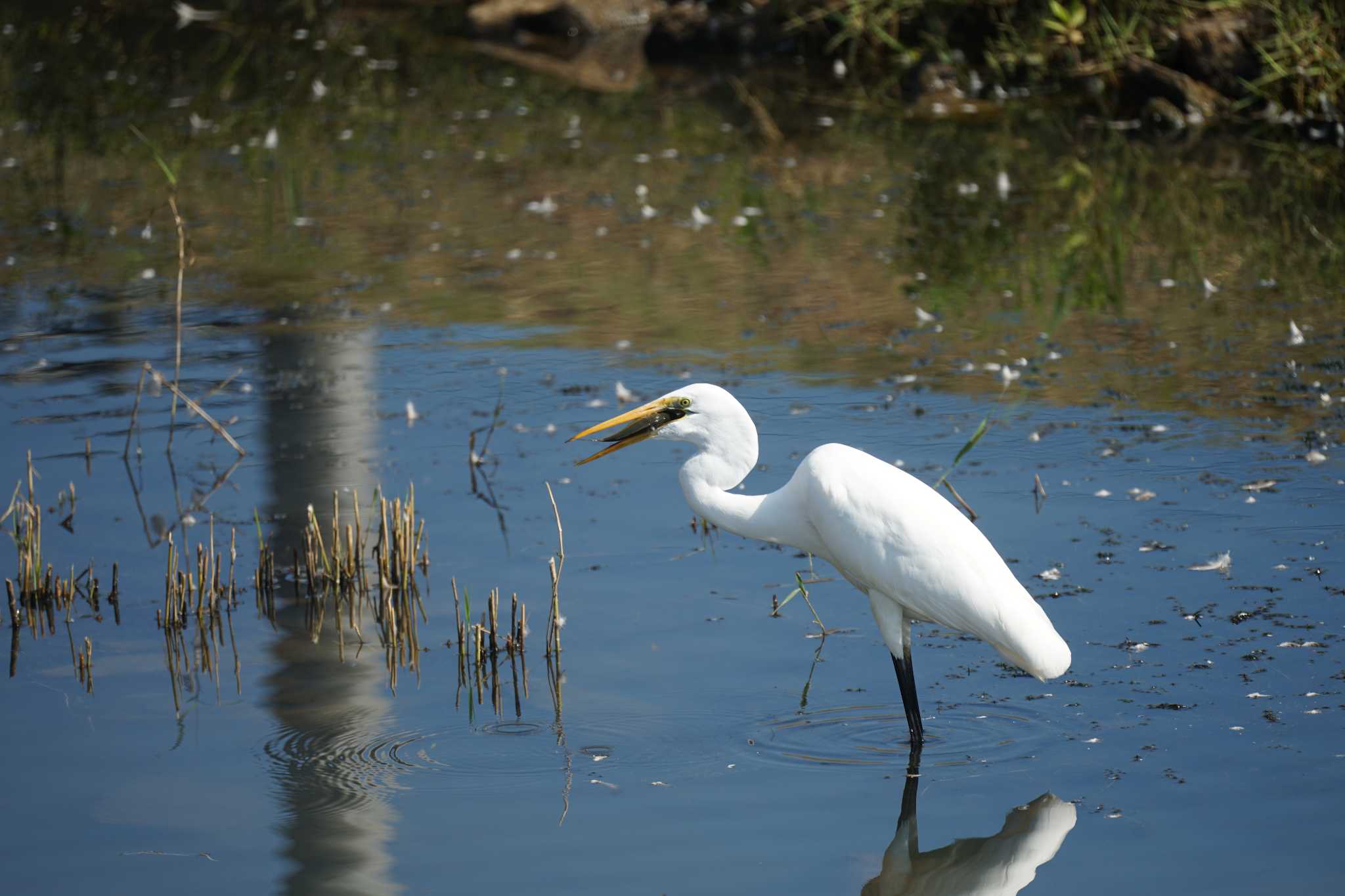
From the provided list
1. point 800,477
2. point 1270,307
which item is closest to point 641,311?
point 1270,307

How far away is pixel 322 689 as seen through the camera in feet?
18.6

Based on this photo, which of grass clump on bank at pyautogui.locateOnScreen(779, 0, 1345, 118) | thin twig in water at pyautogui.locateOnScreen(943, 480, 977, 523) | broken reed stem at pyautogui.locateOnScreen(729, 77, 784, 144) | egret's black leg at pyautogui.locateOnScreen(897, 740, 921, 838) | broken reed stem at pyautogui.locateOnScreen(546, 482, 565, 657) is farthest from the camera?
broken reed stem at pyautogui.locateOnScreen(729, 77, 784, 144)

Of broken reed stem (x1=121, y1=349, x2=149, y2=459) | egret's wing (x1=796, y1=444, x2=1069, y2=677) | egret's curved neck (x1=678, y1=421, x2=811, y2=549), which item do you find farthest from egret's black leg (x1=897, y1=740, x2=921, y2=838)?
broken reed stem (x1=121, y1=349, x2=149, y2=459)

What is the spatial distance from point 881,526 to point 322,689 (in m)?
2.02

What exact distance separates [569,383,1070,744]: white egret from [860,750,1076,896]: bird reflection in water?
16.7 inches

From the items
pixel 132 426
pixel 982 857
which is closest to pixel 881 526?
pixel 982 857

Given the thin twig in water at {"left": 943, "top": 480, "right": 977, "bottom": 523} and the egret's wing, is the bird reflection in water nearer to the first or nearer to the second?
the egret's wing

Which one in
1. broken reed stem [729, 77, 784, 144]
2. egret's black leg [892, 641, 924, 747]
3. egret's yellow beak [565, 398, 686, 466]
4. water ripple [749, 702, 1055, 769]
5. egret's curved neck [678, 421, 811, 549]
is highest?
broken reed stem [729, 77, 784, 144]

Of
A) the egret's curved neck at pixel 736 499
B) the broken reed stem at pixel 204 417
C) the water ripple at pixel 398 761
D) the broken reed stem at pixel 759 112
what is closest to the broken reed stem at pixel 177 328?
the broken reed stem at pixel 204 417

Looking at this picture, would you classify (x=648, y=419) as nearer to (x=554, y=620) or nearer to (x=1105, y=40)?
(x=554, y=620)

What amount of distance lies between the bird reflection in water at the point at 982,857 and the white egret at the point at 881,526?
424 mm

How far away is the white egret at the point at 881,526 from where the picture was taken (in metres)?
4.89

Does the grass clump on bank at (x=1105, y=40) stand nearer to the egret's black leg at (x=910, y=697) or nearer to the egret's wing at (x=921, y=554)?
the egret's wing at (x=921, y=554)

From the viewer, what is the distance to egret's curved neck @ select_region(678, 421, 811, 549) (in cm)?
512
